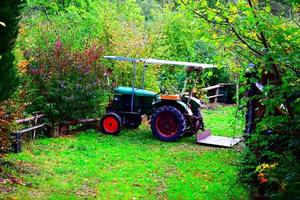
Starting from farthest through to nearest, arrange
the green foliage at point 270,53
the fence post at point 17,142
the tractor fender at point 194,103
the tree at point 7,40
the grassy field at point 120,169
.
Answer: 1. the tractor fender at point 194,103
2. the fence post at point 17,142
3. the grassy field at point 120,169
4. the tree at point 7,40
5. the green foliage at point 270,53

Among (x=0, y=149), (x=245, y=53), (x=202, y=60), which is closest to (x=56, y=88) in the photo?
(x=0, y=149)

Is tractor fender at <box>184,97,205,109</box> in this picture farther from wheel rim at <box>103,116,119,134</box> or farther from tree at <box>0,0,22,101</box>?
tree at <box>0,0,22,101</box>

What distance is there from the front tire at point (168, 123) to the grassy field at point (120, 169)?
25 centimetres

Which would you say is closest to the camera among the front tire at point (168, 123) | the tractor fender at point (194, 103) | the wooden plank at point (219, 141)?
the wooden plank at point (219, 141)

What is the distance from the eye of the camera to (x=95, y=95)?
1096 cm

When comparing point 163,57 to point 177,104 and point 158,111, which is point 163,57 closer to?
point 177,104

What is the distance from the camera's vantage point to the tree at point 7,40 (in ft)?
18.0

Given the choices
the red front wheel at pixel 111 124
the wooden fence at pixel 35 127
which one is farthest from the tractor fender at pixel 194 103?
the wooden fence at pixel 35 127

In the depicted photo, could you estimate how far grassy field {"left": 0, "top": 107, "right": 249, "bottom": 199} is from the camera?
6.32 metres

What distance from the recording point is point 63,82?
33.7 feet

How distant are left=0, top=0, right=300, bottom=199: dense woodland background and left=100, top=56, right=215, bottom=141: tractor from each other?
596mm

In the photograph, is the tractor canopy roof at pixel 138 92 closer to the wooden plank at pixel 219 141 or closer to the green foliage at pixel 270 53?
the wooden plank at pixel 219 141

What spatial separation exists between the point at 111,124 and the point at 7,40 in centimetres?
549

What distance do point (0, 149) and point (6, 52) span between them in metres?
2.12
